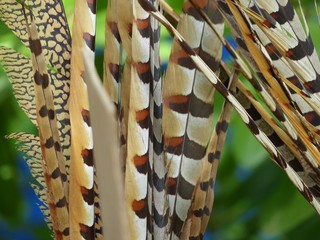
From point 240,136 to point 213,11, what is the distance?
237mm

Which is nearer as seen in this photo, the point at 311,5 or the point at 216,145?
the point at 216,145

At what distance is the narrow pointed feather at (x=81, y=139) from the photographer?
0.25 meters

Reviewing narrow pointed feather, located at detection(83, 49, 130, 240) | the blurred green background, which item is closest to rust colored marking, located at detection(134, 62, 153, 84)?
narrow pointed feather, located at detection(83, 49, 130, 240)

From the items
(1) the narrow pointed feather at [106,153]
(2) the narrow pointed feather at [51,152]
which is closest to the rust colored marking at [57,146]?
(2) the narrow pointed feather at [51,152]

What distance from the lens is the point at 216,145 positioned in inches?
11.1

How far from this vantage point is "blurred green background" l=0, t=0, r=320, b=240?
50cm

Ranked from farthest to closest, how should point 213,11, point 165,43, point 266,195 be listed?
point 266,195, point 165,43, point 213,11

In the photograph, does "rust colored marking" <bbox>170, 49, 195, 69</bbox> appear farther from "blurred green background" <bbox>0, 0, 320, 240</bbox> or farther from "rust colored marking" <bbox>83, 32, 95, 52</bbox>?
"blurred green background" <bbox>0, 0, 320, 240</bbox>

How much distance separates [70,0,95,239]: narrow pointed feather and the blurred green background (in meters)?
0.23

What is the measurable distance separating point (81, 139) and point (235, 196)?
0.33 meters

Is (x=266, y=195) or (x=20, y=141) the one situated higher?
(x=20, y=141)

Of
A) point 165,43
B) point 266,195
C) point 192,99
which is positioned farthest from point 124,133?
point 266,195

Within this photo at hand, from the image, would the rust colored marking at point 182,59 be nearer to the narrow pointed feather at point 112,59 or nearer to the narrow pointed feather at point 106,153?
the narrow pointed feather at point 112,59

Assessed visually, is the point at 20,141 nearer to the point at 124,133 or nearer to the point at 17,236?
the point at 124,133
